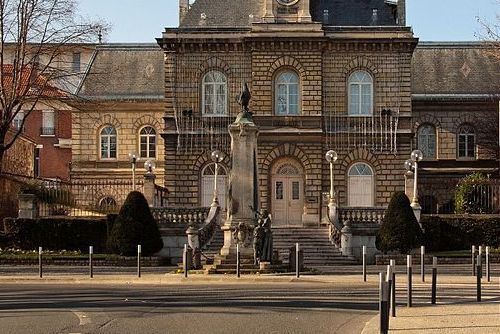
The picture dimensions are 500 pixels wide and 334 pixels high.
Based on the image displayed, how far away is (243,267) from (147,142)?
105 feet

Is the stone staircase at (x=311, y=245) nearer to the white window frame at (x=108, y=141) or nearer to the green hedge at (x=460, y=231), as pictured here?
the green hedge at (x=460, y=231)

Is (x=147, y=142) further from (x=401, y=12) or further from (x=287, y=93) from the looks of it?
(x=401, y=12)

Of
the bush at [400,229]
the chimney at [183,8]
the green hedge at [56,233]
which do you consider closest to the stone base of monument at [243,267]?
the bush at [400,229]

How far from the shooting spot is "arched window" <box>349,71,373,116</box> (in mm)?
53906

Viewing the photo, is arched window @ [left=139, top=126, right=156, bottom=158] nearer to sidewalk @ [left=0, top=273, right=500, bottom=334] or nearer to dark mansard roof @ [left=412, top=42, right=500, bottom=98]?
dark mansard roof @ [left=412, top=42, right=500, bottom=98]

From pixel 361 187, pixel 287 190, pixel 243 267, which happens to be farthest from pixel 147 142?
pixel 243 267

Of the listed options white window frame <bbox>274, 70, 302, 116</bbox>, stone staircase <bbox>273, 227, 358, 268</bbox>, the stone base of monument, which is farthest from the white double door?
the stone base of monument

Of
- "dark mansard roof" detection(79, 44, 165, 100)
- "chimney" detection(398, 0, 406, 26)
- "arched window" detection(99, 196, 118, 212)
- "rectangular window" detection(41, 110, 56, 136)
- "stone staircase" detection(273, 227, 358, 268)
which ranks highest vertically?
"chimney" detection(398, 0, 406, 26)

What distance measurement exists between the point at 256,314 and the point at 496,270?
57.6 feet

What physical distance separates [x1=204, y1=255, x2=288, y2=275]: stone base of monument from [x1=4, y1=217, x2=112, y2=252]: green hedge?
38.7 ft

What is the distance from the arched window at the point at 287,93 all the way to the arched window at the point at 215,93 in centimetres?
269

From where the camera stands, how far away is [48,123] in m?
81.1

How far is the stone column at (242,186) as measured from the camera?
33.3 metres

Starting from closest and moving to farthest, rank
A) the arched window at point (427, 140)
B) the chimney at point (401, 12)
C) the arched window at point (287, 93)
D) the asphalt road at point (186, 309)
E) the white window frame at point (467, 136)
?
the asphalt road at point (186, 309)
the arched window at point (287, 93)
the chimney at point (401, 12)
the white window frame at point (467, 136)
the arched window at point (427, 140)
